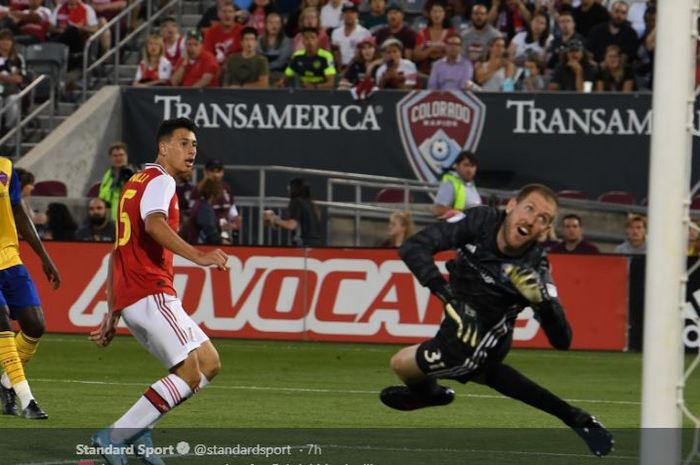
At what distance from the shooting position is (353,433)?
36.6 ft

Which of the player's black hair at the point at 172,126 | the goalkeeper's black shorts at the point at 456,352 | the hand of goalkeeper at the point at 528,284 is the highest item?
the player's black hair at the point at 172,126

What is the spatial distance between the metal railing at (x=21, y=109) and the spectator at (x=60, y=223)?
3.31 m

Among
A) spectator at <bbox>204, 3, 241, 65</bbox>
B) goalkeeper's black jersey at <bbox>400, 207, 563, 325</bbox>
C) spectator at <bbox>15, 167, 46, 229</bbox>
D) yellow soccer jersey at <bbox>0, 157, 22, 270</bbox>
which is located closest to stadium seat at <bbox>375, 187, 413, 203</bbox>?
spectator at <bbox>204, 3, 241, 65</bbox>

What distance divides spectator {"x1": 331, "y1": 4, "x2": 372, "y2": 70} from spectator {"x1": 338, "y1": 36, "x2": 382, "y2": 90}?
0.21 m

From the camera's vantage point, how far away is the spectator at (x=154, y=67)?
24.1 meters

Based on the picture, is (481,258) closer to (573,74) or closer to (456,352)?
→ (456,352)

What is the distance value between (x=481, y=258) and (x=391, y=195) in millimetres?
13570

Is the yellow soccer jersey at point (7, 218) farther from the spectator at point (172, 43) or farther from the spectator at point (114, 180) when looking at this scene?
the spectator at point (172, 43)

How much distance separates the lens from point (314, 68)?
2330 cm

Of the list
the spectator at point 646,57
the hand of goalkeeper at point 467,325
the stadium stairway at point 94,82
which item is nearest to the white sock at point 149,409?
the hand of goalkeeper at point 467,325

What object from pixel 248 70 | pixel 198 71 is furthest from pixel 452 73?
pixel 198 71

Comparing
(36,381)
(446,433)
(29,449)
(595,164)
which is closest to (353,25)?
(595,164)

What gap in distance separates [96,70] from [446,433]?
1525cm

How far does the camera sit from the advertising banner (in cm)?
1862
